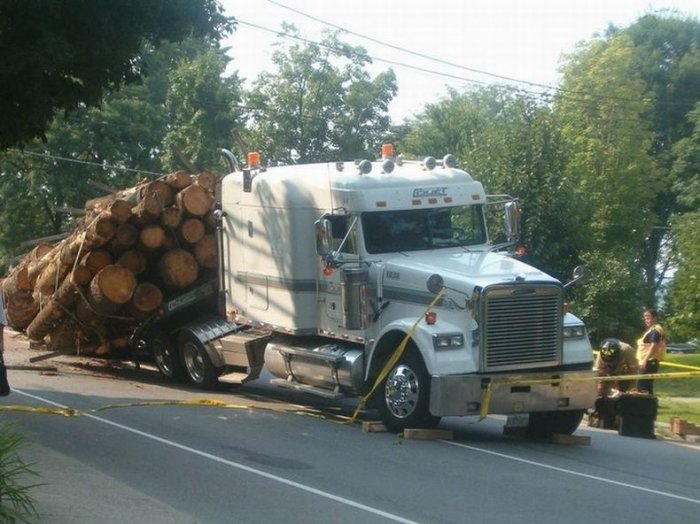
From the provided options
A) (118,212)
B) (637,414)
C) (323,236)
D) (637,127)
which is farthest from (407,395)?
(637,127)

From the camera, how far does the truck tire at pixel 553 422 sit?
47.2ft

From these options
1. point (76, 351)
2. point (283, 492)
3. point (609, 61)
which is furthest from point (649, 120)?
point (283, 492)

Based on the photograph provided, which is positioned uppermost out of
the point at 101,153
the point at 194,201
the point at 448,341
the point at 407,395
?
the point at 101,153

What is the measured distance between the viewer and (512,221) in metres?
15.5

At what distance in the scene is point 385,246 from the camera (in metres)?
15.0

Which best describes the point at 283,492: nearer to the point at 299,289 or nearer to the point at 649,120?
the point at 299,289

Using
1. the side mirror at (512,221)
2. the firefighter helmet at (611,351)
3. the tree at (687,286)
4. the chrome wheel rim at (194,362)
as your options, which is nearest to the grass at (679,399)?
the tree at (687,286)

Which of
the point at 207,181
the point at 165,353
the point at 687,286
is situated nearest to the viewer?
the point at 207,181

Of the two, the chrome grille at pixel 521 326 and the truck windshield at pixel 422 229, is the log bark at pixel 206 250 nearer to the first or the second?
the truck windshield at pixel 422 229

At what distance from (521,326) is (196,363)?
22.1 feet

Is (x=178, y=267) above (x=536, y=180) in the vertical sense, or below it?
below

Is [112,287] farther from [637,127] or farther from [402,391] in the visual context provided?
[637,127]

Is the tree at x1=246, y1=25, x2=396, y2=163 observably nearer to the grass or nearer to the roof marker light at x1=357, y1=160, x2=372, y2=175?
the grass

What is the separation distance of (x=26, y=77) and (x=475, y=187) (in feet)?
19.3
